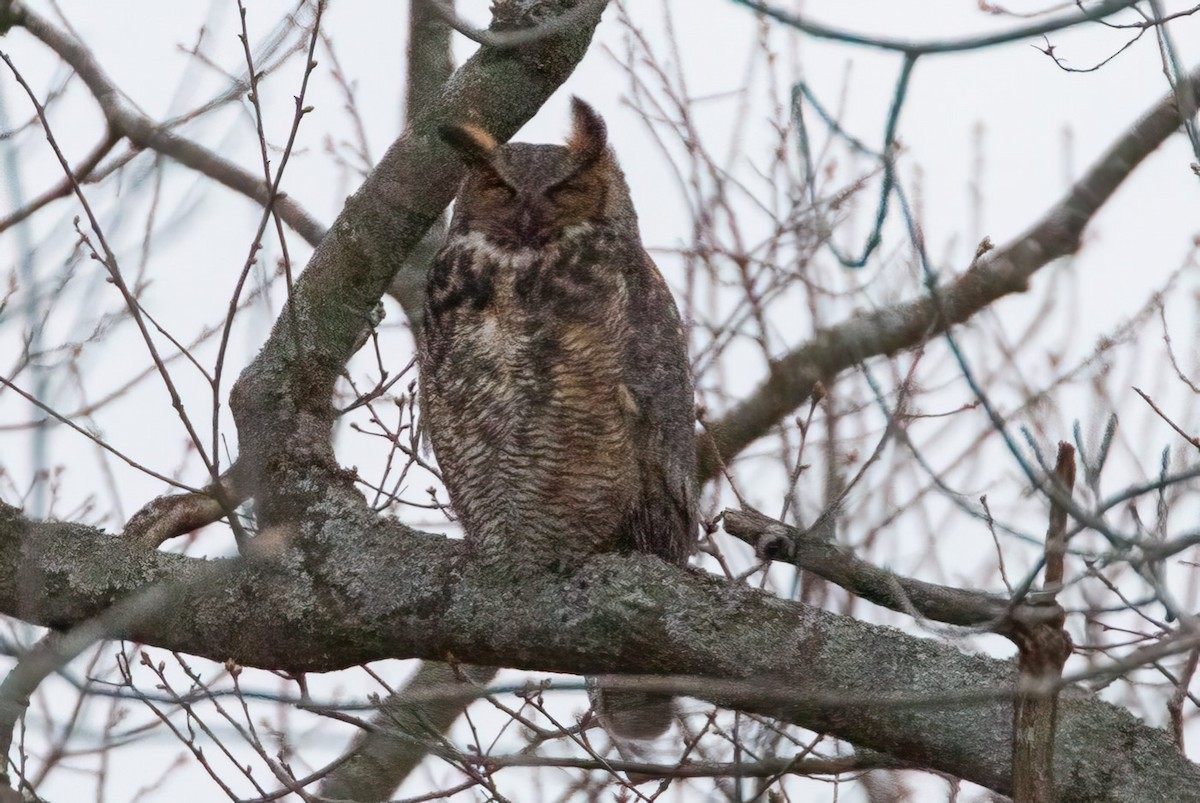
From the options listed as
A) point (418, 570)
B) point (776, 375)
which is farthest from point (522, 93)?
point (418, 570)

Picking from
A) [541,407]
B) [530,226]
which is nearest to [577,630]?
[541,407]

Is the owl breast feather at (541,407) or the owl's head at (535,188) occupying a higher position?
the owl's head at (535,188)

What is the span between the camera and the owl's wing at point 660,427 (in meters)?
3.12

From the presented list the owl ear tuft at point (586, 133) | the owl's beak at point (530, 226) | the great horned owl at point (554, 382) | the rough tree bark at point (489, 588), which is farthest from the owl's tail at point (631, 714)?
the owl ear tuft at point (586, 133)

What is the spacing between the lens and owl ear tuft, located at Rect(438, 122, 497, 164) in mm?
3275

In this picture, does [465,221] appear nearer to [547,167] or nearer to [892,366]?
[547,167]

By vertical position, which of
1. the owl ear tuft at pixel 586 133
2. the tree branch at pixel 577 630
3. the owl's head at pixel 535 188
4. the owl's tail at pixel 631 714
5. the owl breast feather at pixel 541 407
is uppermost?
the owl ear tuft at pixel 586 133

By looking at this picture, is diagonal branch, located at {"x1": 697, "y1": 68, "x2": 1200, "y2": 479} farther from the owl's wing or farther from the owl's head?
the owl's head

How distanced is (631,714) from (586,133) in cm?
Answer: 145

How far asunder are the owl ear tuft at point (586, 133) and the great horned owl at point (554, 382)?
0.23 ft

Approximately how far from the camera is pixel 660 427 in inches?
124

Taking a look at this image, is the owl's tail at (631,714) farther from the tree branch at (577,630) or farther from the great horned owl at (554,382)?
the tree branch at (577,630)

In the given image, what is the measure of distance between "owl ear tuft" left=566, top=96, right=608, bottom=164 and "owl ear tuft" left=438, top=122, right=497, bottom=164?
0.79 feet

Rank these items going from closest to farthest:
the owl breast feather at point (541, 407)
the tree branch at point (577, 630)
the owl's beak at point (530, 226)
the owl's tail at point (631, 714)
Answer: the tree branch at point (577, 630) < the owl breast feather at point (541, 407) < the owl's tail at point (631, 714) < the owl's beak at point (530, 226)
